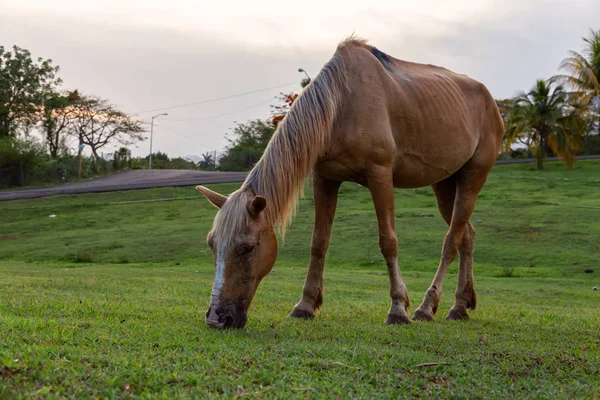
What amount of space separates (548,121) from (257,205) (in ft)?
114

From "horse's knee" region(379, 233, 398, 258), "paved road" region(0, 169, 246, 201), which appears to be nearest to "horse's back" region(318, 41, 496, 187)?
"horse's knee" region(379, 233, 398, 258)

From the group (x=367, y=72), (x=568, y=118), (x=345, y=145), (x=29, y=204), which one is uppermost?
(x=568, y=118)

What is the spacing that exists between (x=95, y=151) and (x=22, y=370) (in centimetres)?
5318

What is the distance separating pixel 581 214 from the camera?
18.8m

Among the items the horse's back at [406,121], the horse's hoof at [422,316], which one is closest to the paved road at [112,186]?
the horse's back at [406,121]

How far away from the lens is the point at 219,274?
487 centimetres

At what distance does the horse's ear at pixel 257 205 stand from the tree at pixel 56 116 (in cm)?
4443

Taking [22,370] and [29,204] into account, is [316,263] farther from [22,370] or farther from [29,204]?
[29,204]

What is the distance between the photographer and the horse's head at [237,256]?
484 centimetres

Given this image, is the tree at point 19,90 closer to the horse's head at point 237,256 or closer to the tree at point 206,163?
the tree at point 206,163

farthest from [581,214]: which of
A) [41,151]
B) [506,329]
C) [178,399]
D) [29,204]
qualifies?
[41,151]

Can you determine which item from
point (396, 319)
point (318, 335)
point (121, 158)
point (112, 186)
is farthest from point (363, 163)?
point (121, 158)

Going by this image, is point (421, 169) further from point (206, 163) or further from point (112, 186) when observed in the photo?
point (206, 163)

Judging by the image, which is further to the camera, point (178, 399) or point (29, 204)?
point (29, 204)
